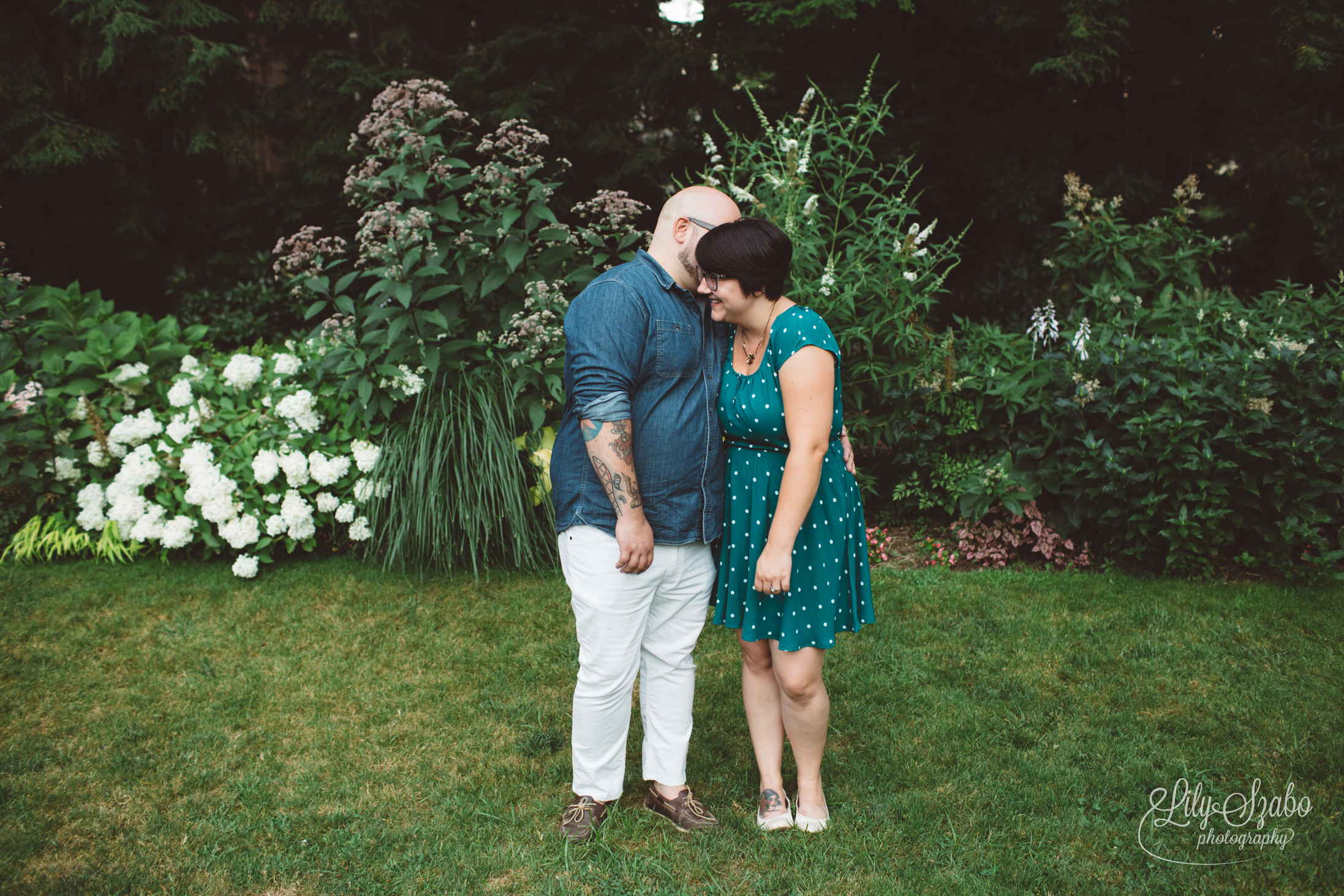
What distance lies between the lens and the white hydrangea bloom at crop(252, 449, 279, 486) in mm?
4398

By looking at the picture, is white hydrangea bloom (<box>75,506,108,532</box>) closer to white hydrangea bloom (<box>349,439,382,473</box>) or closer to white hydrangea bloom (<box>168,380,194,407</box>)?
white hydrangea bloom (<box>168,380,194,407</box>)

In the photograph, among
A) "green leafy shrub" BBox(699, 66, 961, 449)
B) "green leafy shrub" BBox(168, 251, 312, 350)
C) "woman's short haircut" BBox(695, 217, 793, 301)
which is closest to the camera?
"woman's short haircut" BBox(695, 217, 793, 301)

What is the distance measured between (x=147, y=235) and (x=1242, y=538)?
8.83m

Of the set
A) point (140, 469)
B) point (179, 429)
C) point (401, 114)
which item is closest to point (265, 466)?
point (179, 429)

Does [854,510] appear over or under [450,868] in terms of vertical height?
over

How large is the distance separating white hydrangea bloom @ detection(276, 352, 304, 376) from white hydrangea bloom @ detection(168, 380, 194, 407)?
52cm

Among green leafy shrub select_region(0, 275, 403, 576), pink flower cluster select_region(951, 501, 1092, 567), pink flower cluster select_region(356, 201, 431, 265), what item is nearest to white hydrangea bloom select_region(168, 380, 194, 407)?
green leafy shrub select_region(0, 275, 403, 576)

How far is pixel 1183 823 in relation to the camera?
8.25 feet

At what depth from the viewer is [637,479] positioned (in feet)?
7.43

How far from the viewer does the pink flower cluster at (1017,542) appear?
443 centimetres

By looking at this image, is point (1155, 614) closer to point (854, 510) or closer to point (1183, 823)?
point (1183, 823)

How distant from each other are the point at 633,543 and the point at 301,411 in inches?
118

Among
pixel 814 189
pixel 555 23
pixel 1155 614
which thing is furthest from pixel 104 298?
pixel 1155 614

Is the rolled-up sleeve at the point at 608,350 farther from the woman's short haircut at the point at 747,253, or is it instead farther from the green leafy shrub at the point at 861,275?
the green leafy shrub at the point at 861,275
